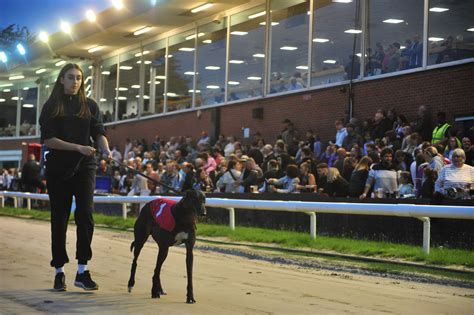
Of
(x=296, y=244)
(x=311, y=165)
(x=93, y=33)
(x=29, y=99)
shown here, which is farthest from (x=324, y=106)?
(x=29, y=99)

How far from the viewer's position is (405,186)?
15.9m

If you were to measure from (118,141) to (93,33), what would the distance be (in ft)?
16.6

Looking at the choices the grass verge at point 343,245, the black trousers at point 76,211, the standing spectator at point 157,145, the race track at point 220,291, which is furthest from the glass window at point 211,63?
the black trousers at point 76,211

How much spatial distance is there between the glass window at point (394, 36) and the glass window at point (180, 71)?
11500mm

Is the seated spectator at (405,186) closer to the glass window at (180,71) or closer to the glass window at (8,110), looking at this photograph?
the glass window at (180,71)

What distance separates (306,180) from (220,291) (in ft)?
31.5

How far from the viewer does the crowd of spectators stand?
15.4 meters

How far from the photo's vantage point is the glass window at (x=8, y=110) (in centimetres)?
5497

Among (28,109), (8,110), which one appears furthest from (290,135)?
(8,110)

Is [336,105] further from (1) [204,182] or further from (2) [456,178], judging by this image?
(2) [456,178]

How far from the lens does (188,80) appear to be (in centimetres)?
3466

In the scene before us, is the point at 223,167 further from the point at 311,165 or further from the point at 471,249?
the point at 471,249

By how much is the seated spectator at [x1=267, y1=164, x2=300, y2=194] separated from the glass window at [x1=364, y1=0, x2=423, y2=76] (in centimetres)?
525

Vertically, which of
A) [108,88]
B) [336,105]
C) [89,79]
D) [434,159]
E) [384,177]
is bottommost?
[384,177]
